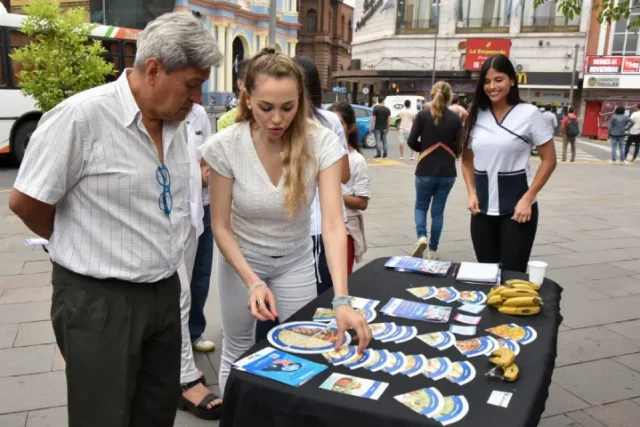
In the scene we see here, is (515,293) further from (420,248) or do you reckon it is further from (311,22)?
(311,22)

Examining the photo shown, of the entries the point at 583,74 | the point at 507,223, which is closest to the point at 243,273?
the point at 507,223

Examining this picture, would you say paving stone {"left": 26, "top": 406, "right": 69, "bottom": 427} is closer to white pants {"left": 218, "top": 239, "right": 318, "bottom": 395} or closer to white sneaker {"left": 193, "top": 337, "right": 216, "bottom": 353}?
white sneaker {"left": 193, "top": 337, "right": 216, "bottom": 353}

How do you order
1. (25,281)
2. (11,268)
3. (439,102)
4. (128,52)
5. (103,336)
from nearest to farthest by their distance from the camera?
(103,336)
(25,281)
(11,268)
(439,102)
(128,52)

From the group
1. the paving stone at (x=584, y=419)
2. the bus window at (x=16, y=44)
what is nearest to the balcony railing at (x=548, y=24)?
the bus window at (x=16, y=44)

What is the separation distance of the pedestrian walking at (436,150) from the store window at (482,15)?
36207 mm

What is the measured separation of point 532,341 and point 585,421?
120cm

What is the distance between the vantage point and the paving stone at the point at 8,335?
3503 mm

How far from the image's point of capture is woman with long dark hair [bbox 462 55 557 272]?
3.18 metres

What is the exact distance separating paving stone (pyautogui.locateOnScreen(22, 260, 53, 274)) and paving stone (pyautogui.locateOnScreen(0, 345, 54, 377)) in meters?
1.70

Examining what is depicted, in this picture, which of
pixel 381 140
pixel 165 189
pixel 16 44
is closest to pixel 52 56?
pixel 16 44

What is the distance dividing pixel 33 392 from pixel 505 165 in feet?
9.41

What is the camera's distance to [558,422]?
275 centimetres

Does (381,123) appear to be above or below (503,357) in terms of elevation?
above

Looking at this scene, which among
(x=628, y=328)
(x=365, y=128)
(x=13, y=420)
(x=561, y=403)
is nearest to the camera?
(x=13, y=420)
